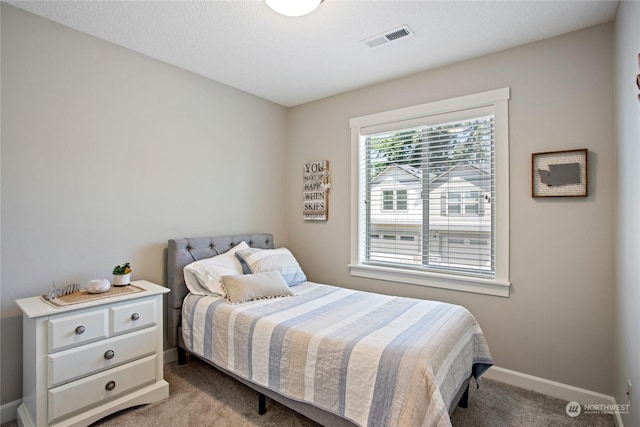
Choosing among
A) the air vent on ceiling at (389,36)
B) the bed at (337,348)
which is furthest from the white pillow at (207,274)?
the air vent on ceiling at (389,36)

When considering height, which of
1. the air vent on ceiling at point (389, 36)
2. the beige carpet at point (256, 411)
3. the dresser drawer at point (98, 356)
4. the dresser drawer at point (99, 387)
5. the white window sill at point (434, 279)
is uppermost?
the air vent on ceiling at point (389, 36)

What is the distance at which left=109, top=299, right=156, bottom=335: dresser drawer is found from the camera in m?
A: 2.03

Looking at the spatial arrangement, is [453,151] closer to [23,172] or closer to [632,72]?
[632,72]

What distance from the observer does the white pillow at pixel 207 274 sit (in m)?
2.58

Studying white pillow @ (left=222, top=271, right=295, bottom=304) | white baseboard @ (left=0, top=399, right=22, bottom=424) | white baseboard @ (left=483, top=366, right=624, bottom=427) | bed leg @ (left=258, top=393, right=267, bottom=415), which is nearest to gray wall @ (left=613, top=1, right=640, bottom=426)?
white baseboard @ (left=483, top=366, right=624, bottom=427)

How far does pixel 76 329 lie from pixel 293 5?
2252 mm

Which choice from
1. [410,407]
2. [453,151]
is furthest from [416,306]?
[453,151]

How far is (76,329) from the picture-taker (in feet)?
6.11

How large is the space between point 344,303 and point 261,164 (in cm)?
196

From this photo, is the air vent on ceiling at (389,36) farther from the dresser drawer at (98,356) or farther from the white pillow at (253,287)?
the dresser drawer at (98,356)

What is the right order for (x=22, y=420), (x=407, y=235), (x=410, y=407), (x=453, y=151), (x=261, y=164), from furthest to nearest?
1. (x=261, y=164)
2. (x=407, y=235)
3. (x=453, y=151)
4. (x=22, y=420)
5. (x=410, y=407)

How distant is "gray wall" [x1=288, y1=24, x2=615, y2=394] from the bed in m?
0.61

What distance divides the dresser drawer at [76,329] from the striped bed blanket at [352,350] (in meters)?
0.65

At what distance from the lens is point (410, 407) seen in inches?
55.5
